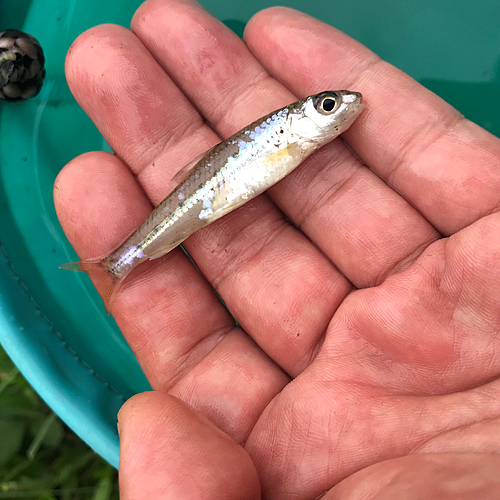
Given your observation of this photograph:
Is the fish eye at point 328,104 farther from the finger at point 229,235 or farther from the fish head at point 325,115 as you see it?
the finger at point 229,235

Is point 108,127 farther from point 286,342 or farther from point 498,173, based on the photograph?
point 498,173

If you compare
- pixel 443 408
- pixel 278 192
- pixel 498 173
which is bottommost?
pixel 443 408

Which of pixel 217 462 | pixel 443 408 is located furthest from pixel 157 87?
pixel 443 408

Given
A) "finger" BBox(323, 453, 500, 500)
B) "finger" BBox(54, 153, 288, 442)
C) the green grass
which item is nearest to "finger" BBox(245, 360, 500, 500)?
"finger" BBox(323, 453, 500, 500)

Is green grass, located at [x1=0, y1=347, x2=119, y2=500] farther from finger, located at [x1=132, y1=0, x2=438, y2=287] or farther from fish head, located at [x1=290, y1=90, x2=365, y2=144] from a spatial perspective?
fish head, located at [x1=290, y1=90, x2=365, y2=144]

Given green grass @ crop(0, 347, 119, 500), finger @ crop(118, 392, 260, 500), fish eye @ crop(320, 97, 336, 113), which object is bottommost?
green grass @ crop(0, 347, 119, 500)

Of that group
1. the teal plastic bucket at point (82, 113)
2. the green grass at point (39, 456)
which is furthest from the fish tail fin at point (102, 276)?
the green grass at point (39, 456)
